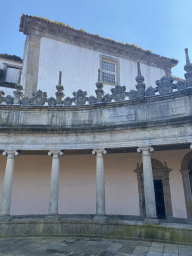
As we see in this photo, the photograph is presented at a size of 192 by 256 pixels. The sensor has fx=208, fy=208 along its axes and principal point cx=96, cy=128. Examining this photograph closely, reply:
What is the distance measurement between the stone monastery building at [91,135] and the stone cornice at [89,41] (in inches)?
2.6

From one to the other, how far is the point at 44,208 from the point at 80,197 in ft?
7.04

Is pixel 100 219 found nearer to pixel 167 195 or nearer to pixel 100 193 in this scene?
pixel 100 193

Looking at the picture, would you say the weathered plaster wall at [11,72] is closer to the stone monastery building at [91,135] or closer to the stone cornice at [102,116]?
the stone monastery building at [91,135]

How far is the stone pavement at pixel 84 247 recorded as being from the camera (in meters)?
6.28

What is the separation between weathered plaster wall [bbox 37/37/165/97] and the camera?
13289 mm

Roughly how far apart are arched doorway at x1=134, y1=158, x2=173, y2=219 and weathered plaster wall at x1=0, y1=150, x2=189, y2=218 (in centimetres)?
28

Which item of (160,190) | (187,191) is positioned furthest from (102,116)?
(187,191)

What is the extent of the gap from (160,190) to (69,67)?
960 cm

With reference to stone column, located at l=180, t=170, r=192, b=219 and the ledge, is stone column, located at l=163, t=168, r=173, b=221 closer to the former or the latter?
stone column, located at l=180, t=170, r=192, b=219

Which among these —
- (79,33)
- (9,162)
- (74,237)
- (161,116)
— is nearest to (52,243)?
(74,237)

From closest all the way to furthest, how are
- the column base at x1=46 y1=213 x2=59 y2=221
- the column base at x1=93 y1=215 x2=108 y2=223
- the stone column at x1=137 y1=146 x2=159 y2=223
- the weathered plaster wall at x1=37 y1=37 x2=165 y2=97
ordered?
1. the stone column at x1=137 y1=146 x2=159 y2=223
2. the column base at x1=93 y1=215 x2=108 y2=223
3. the column base at x1=46 y1=213 x2=59 y2=221
4. the weathered plaster wall at x1=37 y1=37 x2=165 y2=97

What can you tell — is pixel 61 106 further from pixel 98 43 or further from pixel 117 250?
pixel 98 43

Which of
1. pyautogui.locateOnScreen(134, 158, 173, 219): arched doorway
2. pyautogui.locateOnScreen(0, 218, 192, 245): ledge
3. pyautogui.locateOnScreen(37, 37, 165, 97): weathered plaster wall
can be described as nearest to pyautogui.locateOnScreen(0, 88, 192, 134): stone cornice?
pyautogui.locateOnScreen(37, 37, 165, 97): weathered plaster wall

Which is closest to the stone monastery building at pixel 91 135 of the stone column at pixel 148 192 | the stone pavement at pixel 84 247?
the stone column at pixel 148 192
